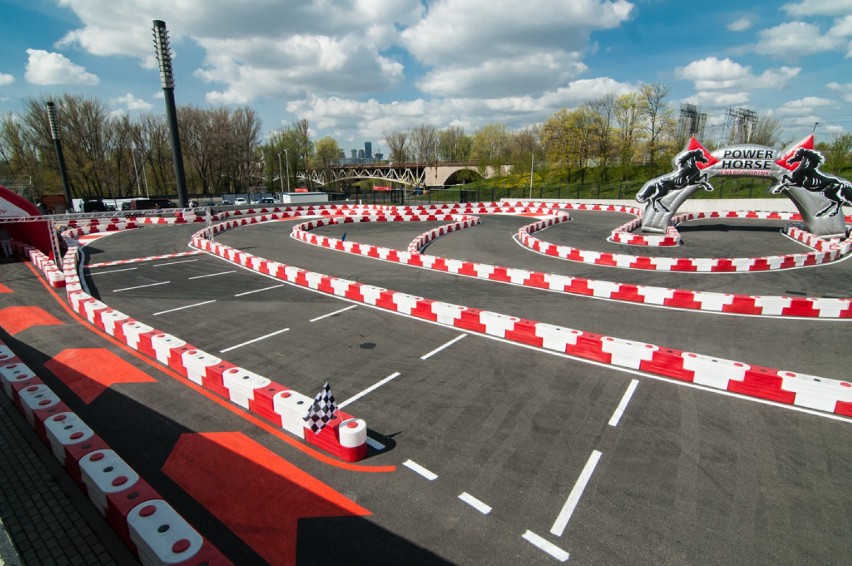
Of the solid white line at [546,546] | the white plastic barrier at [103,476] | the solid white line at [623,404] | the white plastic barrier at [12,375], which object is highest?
the white plastic barrier at [12,375]

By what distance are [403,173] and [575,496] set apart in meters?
105

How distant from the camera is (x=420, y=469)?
549cm

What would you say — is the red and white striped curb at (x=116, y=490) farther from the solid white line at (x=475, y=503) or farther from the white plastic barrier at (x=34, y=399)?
the solid white line at (x=475, y=503)

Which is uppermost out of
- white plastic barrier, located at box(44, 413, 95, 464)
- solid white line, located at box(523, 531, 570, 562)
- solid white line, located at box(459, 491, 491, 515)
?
white plastic barrier, located at box(44, 413, 95, 464)

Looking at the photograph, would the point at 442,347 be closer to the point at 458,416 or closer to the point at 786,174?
the point at 458,416

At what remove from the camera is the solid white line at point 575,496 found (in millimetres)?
4562

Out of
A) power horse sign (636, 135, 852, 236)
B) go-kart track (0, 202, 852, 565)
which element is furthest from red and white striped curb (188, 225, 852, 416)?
power horse sign (636, 135, 852, 236)

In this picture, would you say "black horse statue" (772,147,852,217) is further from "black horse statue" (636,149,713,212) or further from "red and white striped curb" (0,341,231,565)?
"red and white striped curb" (0,341,231,565)

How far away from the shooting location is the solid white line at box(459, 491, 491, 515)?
15.7 feet

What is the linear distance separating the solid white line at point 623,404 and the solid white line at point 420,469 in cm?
300

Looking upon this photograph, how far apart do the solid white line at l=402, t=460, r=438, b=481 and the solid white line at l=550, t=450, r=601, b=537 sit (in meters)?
1.52

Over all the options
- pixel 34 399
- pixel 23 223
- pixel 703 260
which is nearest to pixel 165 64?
pixel 23 223

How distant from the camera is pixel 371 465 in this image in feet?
18.4

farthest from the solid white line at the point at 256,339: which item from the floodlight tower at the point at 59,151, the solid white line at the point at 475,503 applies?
the floodlight tower at the point at 59,151
